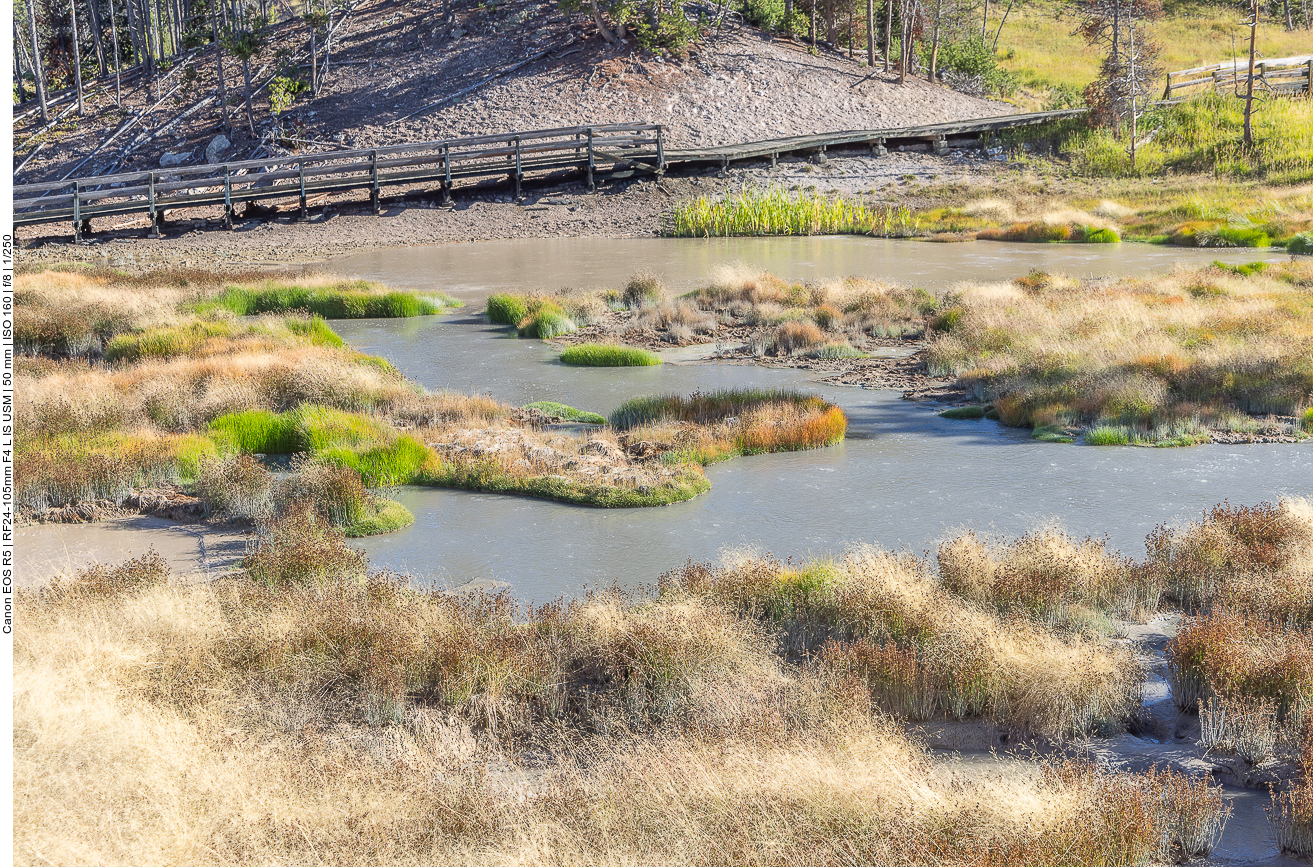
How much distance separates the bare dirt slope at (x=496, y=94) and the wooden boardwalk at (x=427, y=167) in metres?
2.65

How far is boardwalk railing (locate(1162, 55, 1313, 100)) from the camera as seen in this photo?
170ft

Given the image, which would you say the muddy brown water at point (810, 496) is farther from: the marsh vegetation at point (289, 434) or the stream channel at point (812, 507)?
the marsh vegetation at point (289, 434)

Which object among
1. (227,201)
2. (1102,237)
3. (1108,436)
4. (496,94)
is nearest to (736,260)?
(1102,237)

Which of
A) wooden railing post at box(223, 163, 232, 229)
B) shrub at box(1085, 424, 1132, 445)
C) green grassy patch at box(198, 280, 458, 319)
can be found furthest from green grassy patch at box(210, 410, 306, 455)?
wooden railing post at box(223, 163, 232, 229)

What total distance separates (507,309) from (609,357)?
474 cm

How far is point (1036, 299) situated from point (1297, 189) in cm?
2362

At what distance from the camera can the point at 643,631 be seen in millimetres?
7059

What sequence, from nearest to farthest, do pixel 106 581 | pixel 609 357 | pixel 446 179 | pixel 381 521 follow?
pixel 106 581 → pixel 381 521 → pixel 609 357 → pixel 446 179

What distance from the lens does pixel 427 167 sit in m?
43.5

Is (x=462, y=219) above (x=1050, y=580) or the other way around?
above

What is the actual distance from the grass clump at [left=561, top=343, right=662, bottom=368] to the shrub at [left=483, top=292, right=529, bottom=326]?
3.62m

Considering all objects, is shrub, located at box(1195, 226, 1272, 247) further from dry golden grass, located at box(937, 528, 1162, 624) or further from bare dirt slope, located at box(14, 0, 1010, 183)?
dry golden grass, located at box(937, 528, 1162, 624)

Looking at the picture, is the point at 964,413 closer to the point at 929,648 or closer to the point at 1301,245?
the point at 929,648

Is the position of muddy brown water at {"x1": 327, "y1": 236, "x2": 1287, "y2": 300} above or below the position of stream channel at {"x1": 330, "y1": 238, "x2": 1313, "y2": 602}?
above
